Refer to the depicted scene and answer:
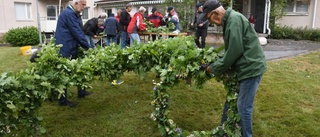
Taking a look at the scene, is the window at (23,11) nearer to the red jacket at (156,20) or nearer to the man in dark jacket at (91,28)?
the man in dark jacket at (91,28)

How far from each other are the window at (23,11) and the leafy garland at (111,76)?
19.9 m

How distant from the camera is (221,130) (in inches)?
141

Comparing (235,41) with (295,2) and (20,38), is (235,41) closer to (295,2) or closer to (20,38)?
(20,38)

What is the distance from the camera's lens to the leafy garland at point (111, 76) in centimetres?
300

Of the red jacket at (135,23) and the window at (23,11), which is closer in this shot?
the red jacket at (135,23)

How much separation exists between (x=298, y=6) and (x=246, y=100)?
59.2ft

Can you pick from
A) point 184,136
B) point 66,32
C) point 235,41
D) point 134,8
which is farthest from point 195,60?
point 134,8

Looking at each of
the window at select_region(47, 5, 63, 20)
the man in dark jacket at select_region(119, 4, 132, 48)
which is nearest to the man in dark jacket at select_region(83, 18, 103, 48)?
the man in dark jacket at select_region(119, 4, 132, 48)

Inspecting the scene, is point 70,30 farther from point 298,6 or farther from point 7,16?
point 7,16

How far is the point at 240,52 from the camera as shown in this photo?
118 inches

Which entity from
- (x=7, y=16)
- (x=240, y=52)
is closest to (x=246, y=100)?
(x=240, y=52)

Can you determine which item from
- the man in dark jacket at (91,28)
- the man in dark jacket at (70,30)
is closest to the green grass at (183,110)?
the man in dark jacket at (70,30)

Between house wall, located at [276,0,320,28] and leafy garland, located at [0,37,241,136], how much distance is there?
54.9 feet

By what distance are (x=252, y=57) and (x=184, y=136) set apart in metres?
1.42
